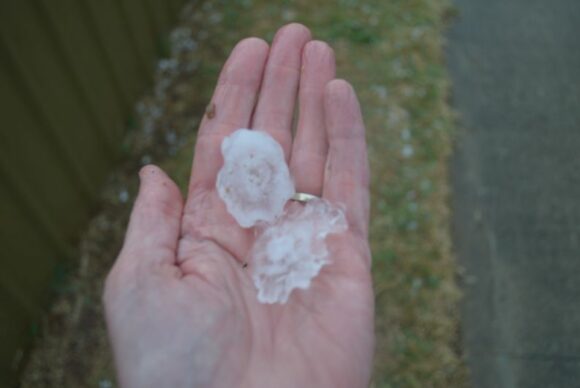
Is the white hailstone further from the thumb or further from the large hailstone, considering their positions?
the thumb

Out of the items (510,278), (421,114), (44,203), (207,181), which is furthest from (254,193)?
(421,114)

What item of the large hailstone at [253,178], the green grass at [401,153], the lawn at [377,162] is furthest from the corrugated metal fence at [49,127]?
the large hailstone at [253,178]

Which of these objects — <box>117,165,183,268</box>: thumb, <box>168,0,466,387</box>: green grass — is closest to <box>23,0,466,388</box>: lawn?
<box>168,0,466,387</box>: green grass

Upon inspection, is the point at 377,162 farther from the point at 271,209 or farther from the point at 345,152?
the point at 271,209

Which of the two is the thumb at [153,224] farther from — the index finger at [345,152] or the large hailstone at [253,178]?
the index finger at [345,152]

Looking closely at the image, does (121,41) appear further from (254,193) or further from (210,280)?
(210,280)

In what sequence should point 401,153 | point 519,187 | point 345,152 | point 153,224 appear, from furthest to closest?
1. point 401,153
2. point 519,187
3. point 345,152
4. point 153,224

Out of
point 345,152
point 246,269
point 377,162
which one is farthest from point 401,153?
point 246,269
